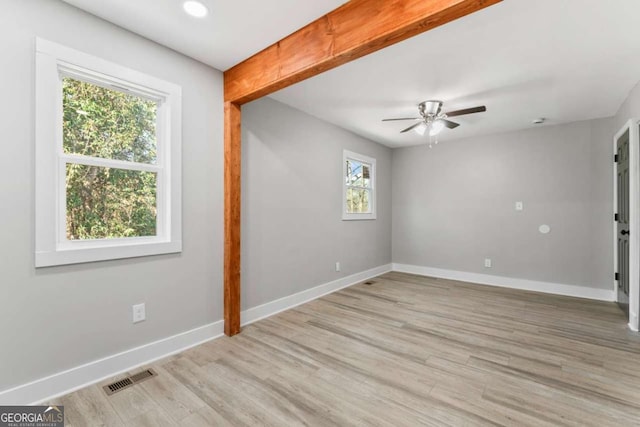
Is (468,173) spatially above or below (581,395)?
above

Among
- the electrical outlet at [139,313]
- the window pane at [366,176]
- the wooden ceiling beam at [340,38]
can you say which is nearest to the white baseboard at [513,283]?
the window pane at [366,176]

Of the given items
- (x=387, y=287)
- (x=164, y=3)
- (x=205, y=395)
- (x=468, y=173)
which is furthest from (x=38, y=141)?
(x=468, y=173)

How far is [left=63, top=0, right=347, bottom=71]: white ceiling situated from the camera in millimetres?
1877

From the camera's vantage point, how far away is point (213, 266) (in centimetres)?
274

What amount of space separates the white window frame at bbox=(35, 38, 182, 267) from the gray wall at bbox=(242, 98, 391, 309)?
80 cm

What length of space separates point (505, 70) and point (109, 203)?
3.57 m

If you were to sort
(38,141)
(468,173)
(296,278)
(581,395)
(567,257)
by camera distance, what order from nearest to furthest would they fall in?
(38,141), (581,395), (296,278), (567,257), (468,173)

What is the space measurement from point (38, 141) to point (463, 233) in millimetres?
5509

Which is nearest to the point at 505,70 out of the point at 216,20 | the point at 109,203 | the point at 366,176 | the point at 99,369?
the point at 216,20

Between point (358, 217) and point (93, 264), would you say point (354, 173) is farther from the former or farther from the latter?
point (93, 264)

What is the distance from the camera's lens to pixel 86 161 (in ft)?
6.55

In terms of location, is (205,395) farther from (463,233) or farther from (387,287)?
(463,233)

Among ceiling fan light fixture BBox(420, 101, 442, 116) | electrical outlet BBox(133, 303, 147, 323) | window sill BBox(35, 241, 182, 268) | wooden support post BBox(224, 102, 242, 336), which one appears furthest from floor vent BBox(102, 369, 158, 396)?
ceiling fan light fixture BBox(420, 101, 442, 116)

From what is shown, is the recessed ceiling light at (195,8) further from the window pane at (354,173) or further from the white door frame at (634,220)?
the white door frame at (634,220)
